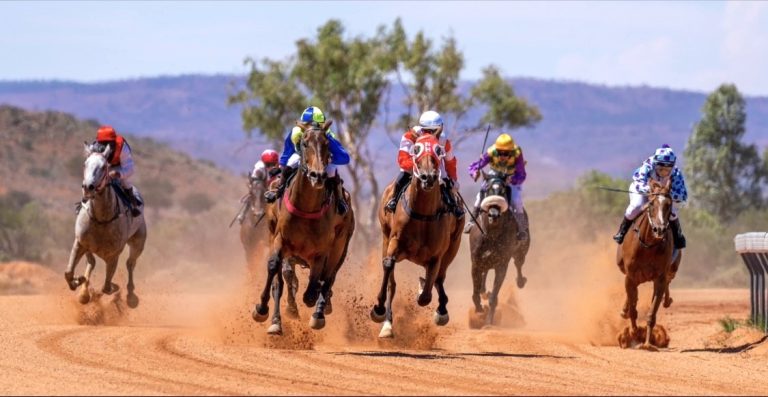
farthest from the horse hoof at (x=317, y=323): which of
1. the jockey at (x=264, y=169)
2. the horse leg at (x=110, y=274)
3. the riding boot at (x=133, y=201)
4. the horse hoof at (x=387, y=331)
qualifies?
the jockey at (x=264, y=169)

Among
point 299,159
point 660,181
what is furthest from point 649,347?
point 299,159

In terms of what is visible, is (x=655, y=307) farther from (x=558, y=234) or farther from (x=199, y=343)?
(x=558, y=234)

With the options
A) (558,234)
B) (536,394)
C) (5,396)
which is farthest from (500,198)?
(558,234)

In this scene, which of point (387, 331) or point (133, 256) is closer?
point (387, 331)

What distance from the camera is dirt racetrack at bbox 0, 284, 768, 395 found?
14.8m

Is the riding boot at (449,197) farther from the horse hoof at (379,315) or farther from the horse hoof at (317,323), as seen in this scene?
the horse hoof at (317,323)

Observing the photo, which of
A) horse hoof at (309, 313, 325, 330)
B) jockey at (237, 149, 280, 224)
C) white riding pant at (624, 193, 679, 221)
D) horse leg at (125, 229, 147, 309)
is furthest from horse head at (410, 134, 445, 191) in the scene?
jockey at (237, 149, 280, 224)

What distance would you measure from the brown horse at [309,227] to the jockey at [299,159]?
14 cm

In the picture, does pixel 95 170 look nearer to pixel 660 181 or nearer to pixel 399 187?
pixel 399 187

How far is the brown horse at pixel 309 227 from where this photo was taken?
57.9ft

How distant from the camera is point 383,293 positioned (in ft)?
63.3

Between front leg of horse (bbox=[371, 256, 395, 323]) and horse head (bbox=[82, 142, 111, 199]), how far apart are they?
14.8 feet

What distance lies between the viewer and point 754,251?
75.2 ft

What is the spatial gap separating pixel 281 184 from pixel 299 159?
0.67 meters
